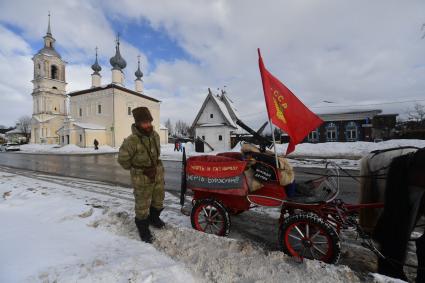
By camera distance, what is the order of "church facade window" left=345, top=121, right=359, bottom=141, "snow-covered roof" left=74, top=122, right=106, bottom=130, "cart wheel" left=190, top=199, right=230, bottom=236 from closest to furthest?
"cart wheel" left=190, top=199, right=230, bottom=236 → "church facade window" left=345, top=121, right=359, bottom=141 → "snow-covered roof" left=74, top=122, right=106, bottom=130

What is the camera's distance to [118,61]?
4778cm

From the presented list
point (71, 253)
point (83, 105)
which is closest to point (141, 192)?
point (71, 253)

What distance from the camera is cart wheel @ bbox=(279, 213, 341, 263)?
290cm

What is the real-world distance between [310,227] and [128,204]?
154 inches

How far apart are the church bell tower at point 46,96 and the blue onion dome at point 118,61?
15.0m

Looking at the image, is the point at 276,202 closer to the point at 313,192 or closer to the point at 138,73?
the point at 313,192

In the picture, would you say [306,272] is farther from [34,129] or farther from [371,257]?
[34,129]

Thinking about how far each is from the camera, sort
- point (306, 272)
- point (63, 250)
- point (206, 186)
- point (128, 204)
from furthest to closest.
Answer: point (128, 204) → point (206, 186) → point (63, 250) → point (306, 272)

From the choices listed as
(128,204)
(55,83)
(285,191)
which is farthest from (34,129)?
(285,191)

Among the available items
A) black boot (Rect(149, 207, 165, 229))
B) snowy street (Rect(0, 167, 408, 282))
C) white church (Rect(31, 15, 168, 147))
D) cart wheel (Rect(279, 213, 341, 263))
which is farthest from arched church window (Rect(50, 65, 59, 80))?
cart wheel (Rect(279, 213, 341, 263))

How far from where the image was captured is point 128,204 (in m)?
5.49

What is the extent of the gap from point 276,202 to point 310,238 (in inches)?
23.3

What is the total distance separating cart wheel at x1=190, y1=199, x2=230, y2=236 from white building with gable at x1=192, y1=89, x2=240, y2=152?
74.1 feet

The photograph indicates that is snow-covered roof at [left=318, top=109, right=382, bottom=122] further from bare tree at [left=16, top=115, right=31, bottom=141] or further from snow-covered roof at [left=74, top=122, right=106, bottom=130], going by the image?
bare tree at [left=16, top=115, right=31, bottom=141]
